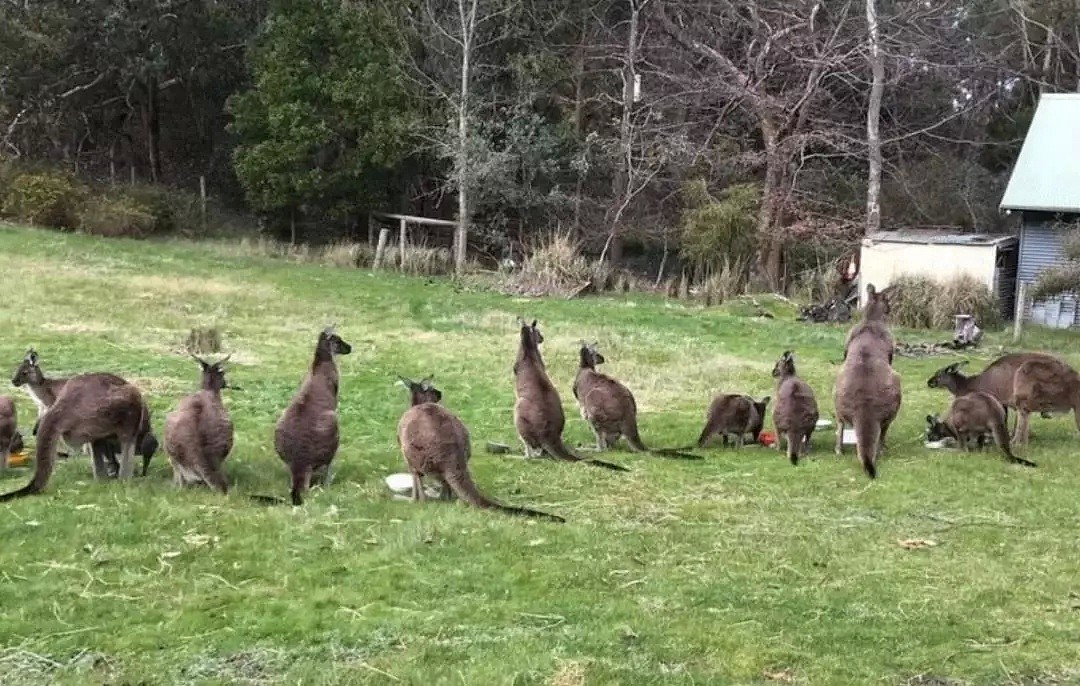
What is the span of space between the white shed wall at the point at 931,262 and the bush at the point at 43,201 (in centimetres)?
1964

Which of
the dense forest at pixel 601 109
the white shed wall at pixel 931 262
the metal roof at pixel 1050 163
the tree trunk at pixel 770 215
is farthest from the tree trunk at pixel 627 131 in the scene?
the metal roof at pixel 1050 163

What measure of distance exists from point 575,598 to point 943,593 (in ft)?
6.44

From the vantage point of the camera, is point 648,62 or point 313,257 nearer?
point 313,257

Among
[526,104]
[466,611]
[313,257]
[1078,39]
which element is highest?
[1078,39]

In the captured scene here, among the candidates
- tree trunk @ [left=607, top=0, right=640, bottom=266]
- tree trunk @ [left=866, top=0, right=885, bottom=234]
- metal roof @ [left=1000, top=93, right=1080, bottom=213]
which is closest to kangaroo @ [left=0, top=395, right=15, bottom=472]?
metal roof @ [left=1000, top=93, right=1080, bottom=213]

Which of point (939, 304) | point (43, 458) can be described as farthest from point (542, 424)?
point (939, 304)

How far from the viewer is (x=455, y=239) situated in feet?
96.6

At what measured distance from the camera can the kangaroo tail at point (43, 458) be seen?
7384 mm

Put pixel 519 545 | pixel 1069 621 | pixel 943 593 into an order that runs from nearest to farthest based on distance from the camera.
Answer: pixel 1069 621 < pixel 943 593 < pixel 519 545

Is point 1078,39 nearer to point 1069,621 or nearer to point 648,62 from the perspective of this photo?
point 648,62

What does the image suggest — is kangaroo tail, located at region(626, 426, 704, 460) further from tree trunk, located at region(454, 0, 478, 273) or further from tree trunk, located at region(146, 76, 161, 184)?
tree trunk, located at region(146, 76, 161, 184)

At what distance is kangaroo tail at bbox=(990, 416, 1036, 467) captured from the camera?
9312 mm

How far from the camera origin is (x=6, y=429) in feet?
26.9

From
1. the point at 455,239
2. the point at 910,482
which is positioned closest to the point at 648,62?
the point at 455,239
